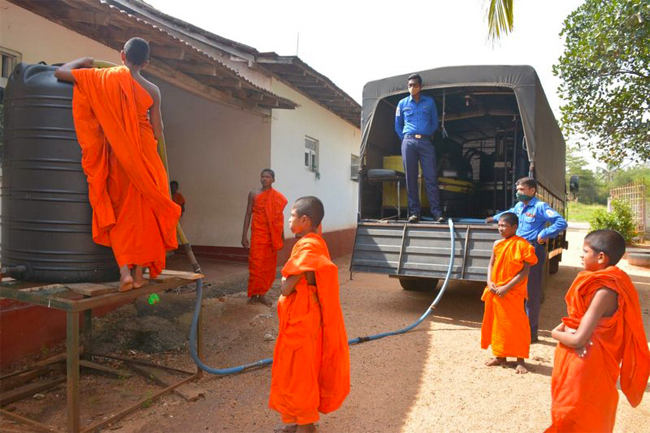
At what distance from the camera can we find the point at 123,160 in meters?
2.87

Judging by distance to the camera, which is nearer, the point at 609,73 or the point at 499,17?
the point at 499,17

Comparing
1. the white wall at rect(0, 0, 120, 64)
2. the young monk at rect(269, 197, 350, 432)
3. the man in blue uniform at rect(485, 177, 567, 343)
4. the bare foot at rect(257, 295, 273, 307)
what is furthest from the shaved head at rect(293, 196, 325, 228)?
the bare foot at rect(257, 295, 273, 307)

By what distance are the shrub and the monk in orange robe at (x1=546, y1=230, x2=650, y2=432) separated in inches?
631

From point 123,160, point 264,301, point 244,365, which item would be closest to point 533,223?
point 244,365

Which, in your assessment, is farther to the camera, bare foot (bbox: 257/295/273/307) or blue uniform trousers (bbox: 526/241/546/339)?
bare foot (bbox: 257/295/273/307)

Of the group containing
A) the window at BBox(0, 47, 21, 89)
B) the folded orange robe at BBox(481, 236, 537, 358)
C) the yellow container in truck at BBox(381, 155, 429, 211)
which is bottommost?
the folded orange robe at BBox(481, 236, 537, 358)

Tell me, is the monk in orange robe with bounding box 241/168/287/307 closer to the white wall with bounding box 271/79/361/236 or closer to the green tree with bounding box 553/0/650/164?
the white wall with bounding box 271/79/361/236

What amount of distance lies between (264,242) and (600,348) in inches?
172

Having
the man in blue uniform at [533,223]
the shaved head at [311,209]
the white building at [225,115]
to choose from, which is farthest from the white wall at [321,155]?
the shaved head at [311,209]

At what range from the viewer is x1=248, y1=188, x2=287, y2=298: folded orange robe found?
6.11 meters

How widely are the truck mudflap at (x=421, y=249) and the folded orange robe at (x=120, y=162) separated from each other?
353cm

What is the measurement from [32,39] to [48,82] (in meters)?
1.95

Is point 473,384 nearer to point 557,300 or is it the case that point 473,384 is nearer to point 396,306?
point 396,306

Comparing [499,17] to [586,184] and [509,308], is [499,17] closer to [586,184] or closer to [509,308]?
[509,308]
